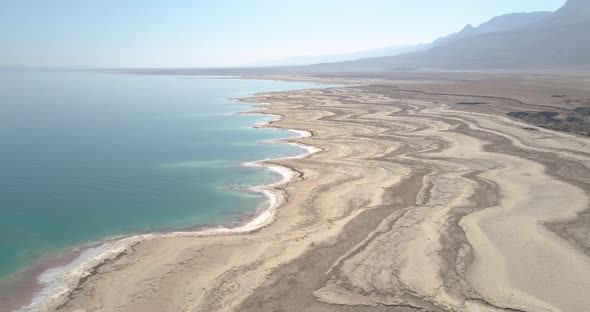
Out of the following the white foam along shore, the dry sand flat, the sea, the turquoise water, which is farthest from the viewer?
the turquoise water

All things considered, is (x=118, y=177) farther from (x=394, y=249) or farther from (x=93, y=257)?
(x=394, y=249)

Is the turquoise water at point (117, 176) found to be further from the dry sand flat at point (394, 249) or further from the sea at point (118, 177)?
the dry sand flat at point (394, 249)

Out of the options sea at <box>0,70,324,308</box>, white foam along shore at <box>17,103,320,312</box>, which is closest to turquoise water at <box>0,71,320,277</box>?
sea at <box>0,70,324,308</box>

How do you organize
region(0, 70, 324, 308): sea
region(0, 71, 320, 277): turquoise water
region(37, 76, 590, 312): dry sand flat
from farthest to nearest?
region(0, 71, 320, 277): turquoise water < region(0, 70, 324, 308): sea < region(37, 76, 590, 312): dry sand flat

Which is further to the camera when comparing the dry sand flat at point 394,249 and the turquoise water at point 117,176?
the turquoise water at point 117,176

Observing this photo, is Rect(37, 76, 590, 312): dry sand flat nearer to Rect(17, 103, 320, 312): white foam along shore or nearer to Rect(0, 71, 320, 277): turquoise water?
Rect(17, 103, 320, 312): white foam along shore

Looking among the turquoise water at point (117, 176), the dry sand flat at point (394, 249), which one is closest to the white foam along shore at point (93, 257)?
the dry sand flat at point (394, 249)
